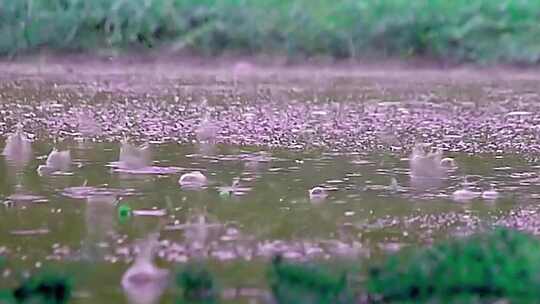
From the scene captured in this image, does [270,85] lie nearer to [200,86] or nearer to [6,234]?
[200,86]

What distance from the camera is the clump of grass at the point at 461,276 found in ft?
8.96

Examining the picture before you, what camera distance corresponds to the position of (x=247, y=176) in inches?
214

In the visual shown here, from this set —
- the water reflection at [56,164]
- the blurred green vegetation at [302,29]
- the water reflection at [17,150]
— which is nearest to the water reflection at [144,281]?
the water reflection at [56,164]

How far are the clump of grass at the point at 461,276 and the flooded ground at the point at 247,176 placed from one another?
37 centimetres

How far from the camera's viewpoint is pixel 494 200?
4.92 m

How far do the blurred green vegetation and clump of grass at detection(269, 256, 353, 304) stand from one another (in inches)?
389

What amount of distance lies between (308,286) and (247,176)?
270 centimetres

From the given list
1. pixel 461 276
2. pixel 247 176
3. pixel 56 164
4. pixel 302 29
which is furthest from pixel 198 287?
pixel 302 29

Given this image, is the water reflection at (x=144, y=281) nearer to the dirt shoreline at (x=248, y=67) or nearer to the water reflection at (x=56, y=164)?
the water reflection at (x=56, y=164)

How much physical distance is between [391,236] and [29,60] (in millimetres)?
8896

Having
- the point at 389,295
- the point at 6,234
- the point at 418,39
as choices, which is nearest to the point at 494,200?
the point at 6,234

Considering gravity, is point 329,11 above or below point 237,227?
above

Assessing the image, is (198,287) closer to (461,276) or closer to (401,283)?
(401,283)

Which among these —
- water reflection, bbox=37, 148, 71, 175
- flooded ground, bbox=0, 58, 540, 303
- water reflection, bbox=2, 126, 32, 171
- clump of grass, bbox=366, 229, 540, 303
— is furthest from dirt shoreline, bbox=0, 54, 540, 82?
clump of grass, bbox=366, 229, 540, 303
